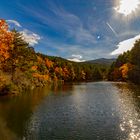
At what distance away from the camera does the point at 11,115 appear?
1409 inches

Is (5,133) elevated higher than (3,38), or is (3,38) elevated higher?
(3,38)

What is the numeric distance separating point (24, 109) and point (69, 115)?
8589 mm

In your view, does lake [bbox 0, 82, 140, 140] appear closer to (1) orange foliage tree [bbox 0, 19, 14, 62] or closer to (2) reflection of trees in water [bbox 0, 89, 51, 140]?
(2) reflection of trees in water [bbox 0, 89, 51, 140]

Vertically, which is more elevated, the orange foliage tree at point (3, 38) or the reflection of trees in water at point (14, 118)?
the orange foliage tree at point (3, 38)

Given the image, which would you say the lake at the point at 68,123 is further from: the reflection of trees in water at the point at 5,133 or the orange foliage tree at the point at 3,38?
the orange foliage tree at the point at 3,38

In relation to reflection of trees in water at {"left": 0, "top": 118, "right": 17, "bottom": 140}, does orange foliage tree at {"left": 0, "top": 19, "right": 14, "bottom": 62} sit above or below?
above

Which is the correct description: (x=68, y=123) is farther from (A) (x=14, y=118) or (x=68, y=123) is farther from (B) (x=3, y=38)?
(B) (x=3, y=38)

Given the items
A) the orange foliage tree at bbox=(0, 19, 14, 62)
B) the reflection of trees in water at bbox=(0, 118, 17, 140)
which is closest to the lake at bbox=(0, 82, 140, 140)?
the reflection of trees in water at bbox=(0, 118, 17, 140)

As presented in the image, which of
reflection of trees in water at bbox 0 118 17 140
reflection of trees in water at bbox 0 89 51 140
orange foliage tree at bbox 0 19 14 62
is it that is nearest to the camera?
reflection of trees in water at bbox 0 118 17 140

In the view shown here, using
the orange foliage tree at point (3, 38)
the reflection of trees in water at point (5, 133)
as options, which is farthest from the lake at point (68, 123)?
the orange foliage tree at point (3, 38)

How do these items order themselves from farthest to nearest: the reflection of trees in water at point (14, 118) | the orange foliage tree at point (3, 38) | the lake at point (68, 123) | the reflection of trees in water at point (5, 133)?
1. the orange foliage tree at point (3, 38)
2. the reflection of trees in water at point (14, 118)
3. the lake at point (68, 123)
4. the reflection of trees in water at point (5, 133)

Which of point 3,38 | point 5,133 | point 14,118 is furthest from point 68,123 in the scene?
point 3,38

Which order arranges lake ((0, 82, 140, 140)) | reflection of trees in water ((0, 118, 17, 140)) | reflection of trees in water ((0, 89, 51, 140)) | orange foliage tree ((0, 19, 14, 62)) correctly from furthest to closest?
orange foliage tree ((0, 19, 14, 62))
reflection of trees in water ((0, 89, 51, 140))
lake ((0, 82, 140, 140))
reflection of trees in water ((0, 118, 17, 140))

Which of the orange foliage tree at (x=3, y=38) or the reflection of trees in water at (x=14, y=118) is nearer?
the reflection of trees in water at (x=14, y=118)
